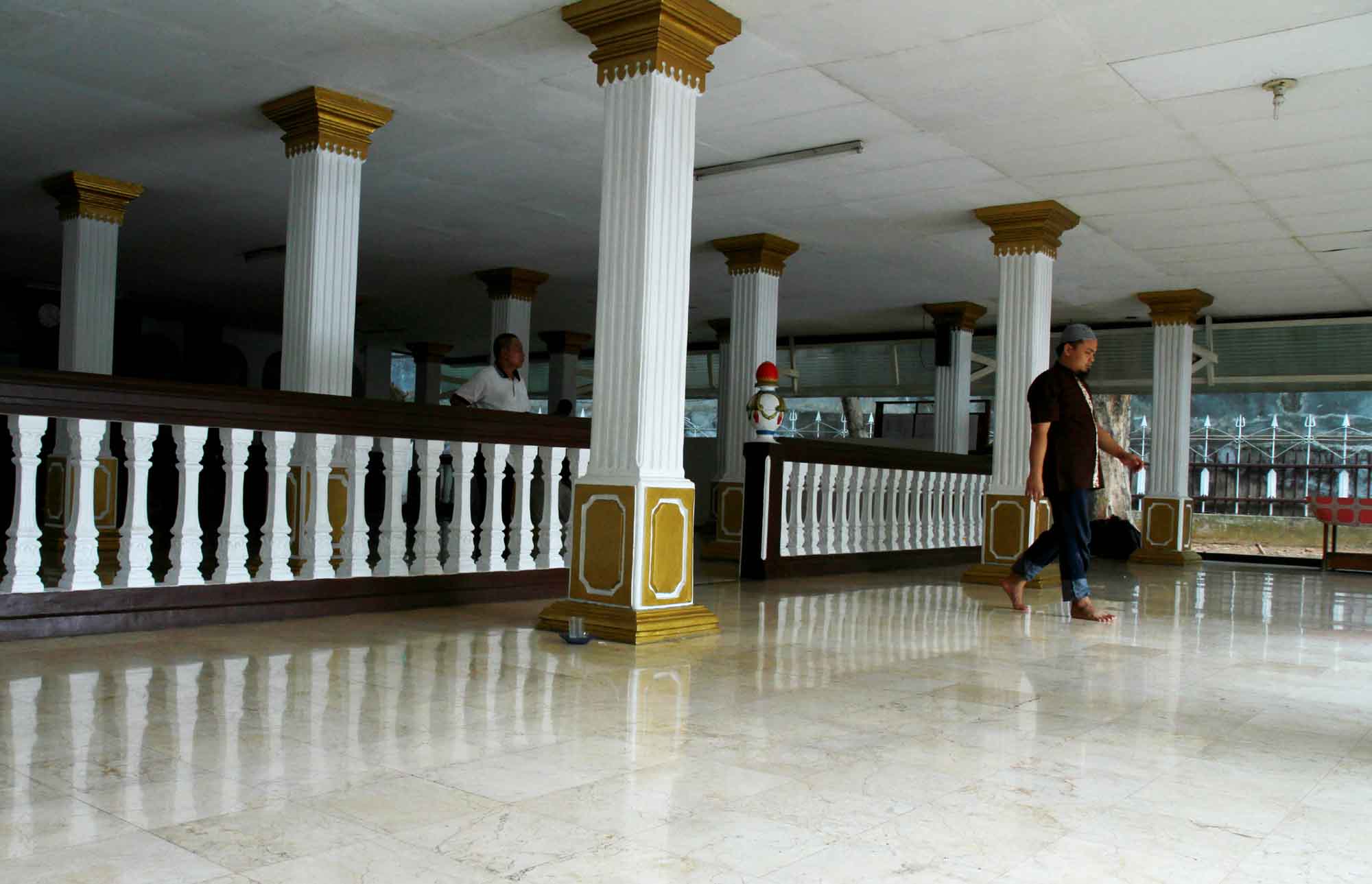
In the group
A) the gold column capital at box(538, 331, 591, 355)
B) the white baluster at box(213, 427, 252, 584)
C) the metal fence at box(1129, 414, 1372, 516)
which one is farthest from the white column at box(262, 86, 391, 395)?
the metal fence at box(1129, 414, 1372, 516)

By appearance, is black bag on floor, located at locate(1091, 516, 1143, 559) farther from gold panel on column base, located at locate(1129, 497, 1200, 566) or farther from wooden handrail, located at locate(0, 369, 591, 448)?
wooden handrail, located at locate(0, 369, 591, 448)

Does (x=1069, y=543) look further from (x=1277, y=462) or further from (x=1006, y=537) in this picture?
(x=1277, y=462)

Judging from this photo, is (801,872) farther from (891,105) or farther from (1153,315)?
(1153,315)

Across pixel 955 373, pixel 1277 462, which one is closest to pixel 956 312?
pixel 955 373

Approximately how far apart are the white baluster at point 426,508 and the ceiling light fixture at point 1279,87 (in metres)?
4.96

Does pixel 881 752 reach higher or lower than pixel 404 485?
lower

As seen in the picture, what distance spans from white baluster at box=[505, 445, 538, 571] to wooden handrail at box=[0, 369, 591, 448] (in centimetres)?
8

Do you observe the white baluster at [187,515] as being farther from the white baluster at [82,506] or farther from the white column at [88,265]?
the white column at [88,265]

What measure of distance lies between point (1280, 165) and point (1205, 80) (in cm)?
195

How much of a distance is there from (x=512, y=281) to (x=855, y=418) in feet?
27.1

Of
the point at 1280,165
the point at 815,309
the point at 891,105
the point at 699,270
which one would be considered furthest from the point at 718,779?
the point at 815,309

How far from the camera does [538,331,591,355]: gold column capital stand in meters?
17.8

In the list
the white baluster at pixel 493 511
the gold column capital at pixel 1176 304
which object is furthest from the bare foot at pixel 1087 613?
the gold column capital at pixel 1176 304

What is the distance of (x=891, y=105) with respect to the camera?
6715 millimetres
